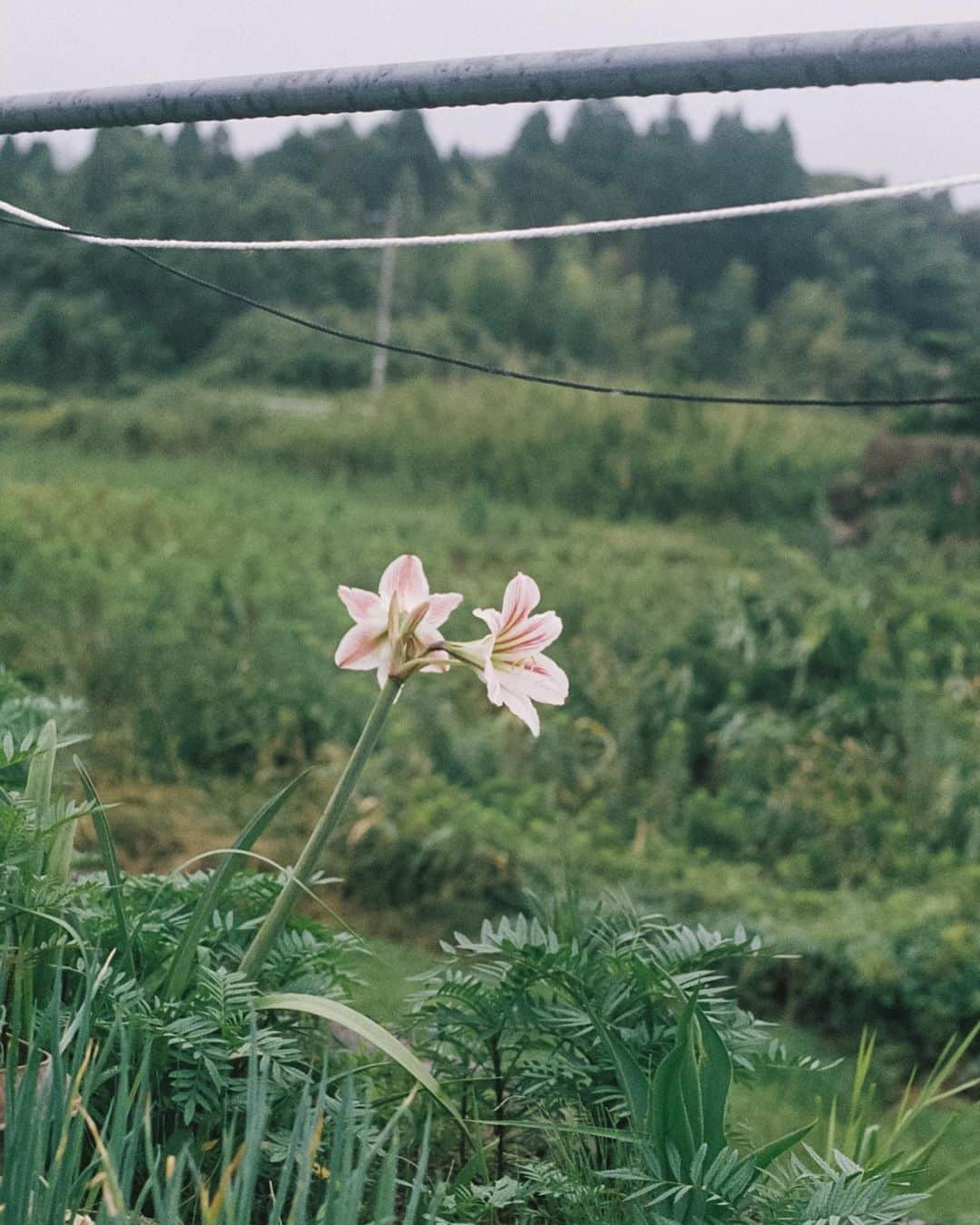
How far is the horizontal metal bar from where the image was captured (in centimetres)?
127

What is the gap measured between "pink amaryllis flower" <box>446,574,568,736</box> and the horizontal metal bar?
542 mm

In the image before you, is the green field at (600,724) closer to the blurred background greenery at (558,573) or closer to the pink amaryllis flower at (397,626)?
the blurred background greenery at (558,573)

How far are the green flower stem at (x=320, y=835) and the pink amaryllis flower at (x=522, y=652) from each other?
102 millimetres

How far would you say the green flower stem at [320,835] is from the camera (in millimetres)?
1396

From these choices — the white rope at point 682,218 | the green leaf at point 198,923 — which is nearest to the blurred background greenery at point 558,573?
the green leaf at point 198,923

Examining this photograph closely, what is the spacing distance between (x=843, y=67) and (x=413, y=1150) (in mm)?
1308

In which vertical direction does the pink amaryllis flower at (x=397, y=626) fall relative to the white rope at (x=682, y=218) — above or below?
below

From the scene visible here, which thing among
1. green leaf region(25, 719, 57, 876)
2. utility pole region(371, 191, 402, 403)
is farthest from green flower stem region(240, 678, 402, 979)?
utility pole region(371, 191, 402, 403)

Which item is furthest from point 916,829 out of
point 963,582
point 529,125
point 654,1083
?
point 529,125

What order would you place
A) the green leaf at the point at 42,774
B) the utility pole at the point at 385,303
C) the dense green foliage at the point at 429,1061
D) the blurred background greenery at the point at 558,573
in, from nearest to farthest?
the dense green foliage at the point at 429,1061 < the green leaf at the point at 42,774 < the blurred background greenery at the point at 558,573 < the utility pole at the point at 385,303

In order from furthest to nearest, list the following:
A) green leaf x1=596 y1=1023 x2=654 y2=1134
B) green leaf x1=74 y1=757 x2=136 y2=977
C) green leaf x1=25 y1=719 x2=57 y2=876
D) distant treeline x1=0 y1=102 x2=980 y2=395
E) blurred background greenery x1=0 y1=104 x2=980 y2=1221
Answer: distant treeline x1=0 y1=102 x2=980 y2=395 < blurred background greenery x1=0 y1=104 x2=980 y2=1221 < green leaf x1=25 y1=719 x2=57 y2=876 < green leaf x1=74 y1=757 x2=136 y2=977 < green leaf x1=596 y1=1023 x2=654 y2=1134

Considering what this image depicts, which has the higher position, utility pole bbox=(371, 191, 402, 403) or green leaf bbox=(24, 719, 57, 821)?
utility pole bbox=(371, 191, 402, 403)

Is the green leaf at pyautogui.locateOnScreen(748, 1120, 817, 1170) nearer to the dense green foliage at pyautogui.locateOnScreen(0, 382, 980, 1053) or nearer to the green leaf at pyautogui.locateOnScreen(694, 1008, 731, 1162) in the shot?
the green leaf at pyautogui.locateOnScreen(694, 1008, 731, 1162)

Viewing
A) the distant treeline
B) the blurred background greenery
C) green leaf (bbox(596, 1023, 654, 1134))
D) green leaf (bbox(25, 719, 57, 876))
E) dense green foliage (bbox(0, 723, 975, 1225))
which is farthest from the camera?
the distant treeline
